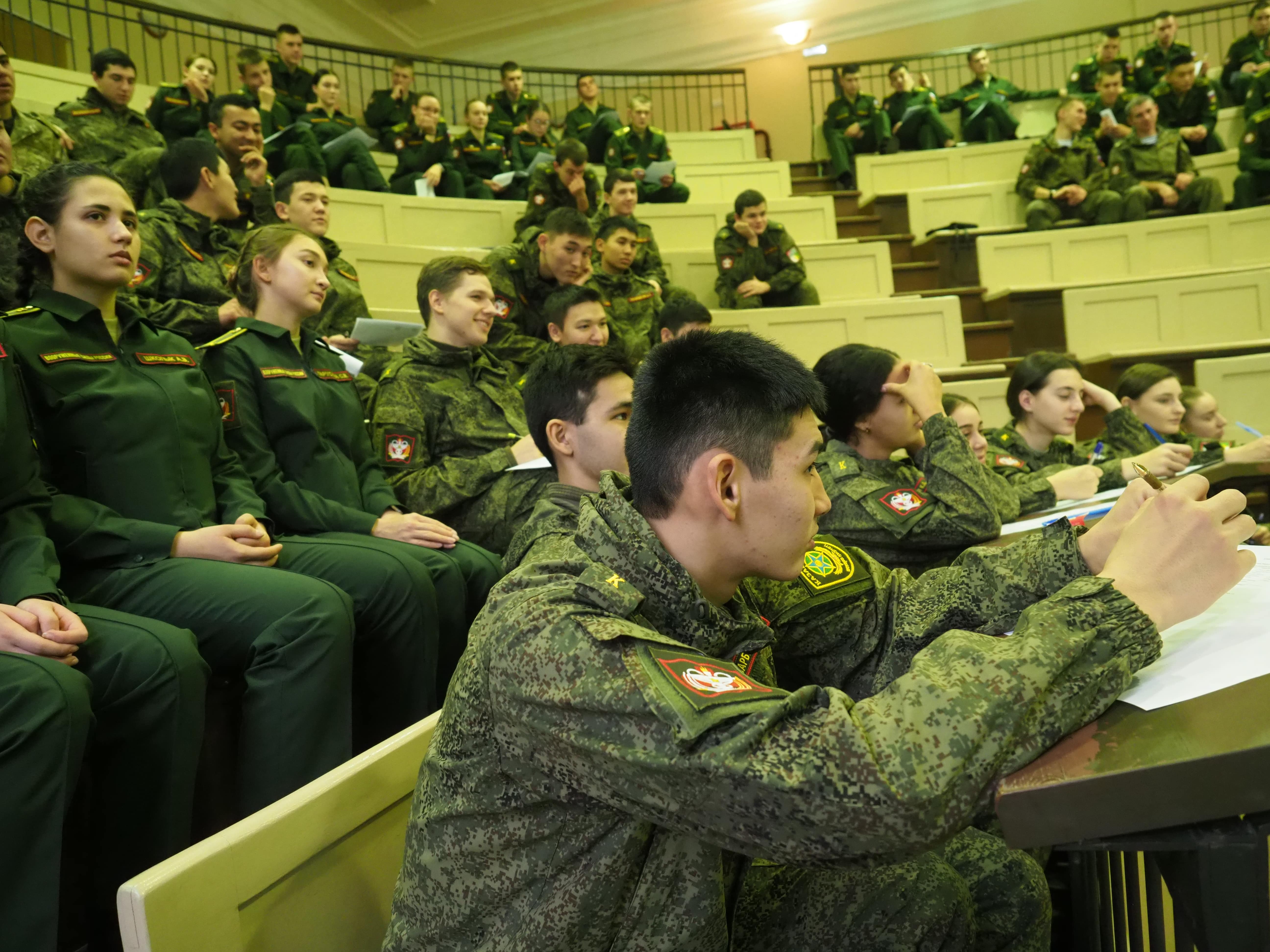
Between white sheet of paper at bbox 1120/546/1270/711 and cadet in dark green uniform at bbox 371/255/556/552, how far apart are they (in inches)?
62.3

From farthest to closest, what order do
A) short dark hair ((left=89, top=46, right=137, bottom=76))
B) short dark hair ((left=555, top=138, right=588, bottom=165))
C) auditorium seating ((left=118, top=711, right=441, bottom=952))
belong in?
short dark hair ((left=555, top=138, right=588, bottom=165)), short dark hair ((left=89, top=46, right=137, bottom=76)), auditorium seating ((left=118, top=711, right=441, bottom=952))

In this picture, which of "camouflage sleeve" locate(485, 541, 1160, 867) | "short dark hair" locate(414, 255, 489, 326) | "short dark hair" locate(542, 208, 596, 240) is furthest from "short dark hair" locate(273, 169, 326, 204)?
"camouflage sleeve" locate(485, 541, 1160, 867)

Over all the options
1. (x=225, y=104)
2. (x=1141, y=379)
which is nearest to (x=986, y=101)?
(x=1141, y=379)

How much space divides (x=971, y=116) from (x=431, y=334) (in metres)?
6.37

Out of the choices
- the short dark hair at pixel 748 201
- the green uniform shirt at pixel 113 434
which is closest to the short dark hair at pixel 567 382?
the green uniform shirt at pixel 113 434

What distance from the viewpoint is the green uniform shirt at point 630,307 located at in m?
4.25

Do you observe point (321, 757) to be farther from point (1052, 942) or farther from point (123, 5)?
point (123, 5)

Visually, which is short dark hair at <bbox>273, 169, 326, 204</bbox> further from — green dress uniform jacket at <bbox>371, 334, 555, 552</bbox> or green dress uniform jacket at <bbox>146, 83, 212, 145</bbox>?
green dress uniform jacket at <bbox>146, 83, 212, 145</bbox>

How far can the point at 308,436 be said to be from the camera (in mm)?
2168

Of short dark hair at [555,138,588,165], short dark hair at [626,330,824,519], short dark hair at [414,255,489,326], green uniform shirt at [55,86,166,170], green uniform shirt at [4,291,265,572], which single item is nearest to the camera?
short dark hair at [626,330,824,519]

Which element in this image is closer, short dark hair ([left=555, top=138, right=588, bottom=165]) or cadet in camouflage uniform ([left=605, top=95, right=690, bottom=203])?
short dark hair ([left=555, top=138, right=588, bottom=165])

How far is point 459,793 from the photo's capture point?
0.89 m

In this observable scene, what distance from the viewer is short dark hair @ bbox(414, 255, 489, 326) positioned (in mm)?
2633

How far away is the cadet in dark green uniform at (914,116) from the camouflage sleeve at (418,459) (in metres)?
6.22
